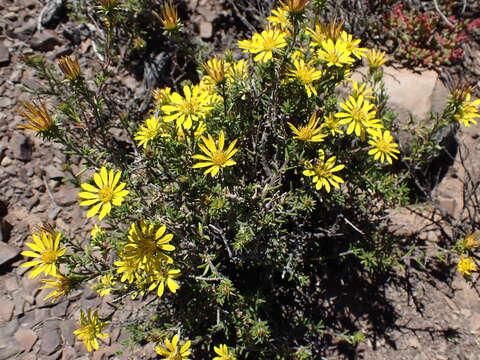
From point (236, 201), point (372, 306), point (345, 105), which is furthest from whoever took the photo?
point (372, 306)

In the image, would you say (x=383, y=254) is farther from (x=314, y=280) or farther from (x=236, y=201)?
(x=236, y=201)

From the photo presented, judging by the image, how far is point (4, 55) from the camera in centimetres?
404

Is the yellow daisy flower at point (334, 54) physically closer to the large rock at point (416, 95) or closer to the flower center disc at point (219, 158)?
the flower center disc at point (219, 158)

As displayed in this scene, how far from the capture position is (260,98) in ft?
8.92

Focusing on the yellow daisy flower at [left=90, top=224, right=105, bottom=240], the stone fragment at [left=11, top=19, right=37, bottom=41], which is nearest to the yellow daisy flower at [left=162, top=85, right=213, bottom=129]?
the yellow daisy flower at [left=90, top=224, right=105, bottom=240]

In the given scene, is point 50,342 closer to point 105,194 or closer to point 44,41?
point 105,194

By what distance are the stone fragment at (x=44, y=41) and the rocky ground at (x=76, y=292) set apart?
12 mm

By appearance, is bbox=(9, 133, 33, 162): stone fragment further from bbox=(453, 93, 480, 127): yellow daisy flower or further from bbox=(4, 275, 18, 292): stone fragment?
bbox=(453, 93, 480, 127): yellow daisy flower

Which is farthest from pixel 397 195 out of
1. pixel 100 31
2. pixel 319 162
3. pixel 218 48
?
pixel 100 31

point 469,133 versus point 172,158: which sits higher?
point 469,133

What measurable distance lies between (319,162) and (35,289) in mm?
2675

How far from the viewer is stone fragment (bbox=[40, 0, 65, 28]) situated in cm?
431

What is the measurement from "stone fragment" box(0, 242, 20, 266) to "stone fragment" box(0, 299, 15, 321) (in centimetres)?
34

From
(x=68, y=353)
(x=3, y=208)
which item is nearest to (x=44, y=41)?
(x=3, y=208)
